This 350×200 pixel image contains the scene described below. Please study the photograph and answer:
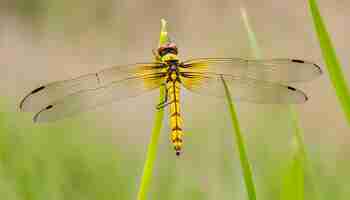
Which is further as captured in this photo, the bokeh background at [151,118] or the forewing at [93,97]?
the bokeh background at [151,118]

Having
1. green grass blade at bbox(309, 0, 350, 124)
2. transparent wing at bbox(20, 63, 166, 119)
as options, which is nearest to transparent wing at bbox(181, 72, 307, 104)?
transparent wing at bbox(20, 63, 166, 119)

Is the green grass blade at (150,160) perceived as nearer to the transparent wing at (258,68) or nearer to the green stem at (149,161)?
the green stem at (149,161)

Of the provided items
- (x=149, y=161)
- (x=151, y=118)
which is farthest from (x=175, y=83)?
Result: (x=151, y=118)

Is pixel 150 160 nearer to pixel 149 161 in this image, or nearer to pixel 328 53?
pixel 149 161

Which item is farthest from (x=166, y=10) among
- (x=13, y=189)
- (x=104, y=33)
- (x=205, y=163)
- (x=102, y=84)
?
(x=13, y=189)

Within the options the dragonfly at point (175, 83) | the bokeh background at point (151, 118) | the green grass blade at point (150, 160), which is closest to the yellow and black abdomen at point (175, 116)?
the dragonfly at point (175, 83)

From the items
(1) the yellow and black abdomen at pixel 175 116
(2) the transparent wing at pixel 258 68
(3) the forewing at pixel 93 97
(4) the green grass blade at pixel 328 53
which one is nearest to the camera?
(4) the green grass blade at pixel 328 53

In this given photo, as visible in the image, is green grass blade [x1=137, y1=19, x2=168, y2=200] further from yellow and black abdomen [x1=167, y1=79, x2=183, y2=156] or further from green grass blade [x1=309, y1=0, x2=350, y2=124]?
yellow and black abdomen [x1=167, y1=79, x2=183, y2=156]

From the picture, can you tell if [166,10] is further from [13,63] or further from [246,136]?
[246,136]
